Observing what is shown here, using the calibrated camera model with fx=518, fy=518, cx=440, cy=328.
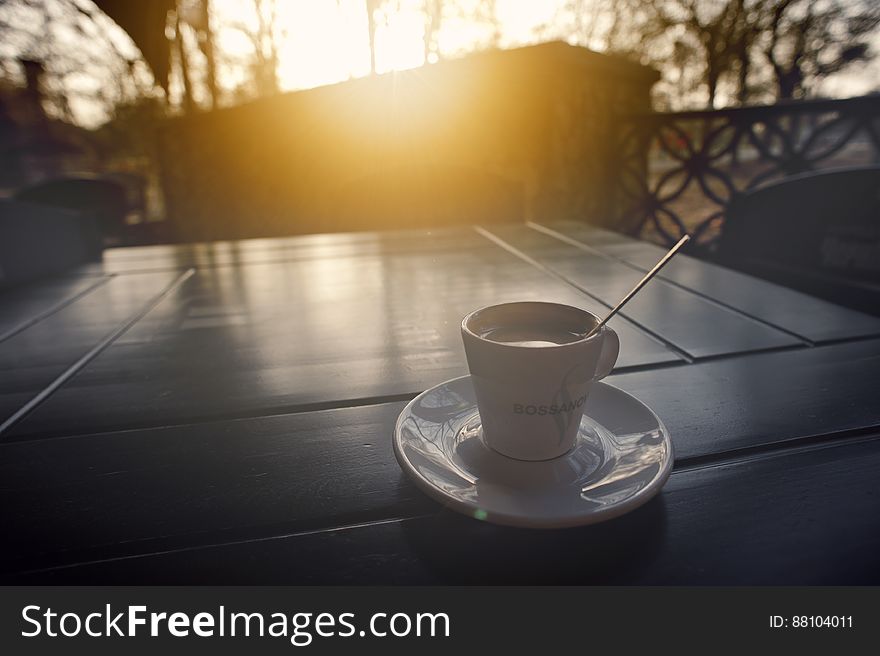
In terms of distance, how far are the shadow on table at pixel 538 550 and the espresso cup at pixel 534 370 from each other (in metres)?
0.07

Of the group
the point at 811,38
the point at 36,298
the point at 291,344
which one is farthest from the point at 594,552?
the point at 811,38

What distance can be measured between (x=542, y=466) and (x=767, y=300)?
2.33ft

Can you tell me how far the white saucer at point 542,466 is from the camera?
0.35m

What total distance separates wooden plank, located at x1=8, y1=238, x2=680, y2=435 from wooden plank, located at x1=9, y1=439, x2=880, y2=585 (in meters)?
0.23

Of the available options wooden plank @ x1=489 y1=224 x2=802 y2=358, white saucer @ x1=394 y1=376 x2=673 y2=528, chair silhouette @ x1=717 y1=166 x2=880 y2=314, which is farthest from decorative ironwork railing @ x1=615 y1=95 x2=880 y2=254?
white saucer @ x1=394 y1=376 x2=673 y2=528

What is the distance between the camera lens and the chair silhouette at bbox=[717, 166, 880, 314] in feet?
4.53

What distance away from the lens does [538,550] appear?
0.34 meters

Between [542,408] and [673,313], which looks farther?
[673,313]

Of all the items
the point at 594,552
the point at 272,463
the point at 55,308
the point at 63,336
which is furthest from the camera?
the point at 55,308

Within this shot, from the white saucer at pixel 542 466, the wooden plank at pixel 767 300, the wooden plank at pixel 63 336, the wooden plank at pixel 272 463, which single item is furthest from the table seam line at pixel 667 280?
the wooden plank at pixel 63 336

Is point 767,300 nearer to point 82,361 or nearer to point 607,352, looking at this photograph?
point 607,352

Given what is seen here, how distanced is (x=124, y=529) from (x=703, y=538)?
0.41m

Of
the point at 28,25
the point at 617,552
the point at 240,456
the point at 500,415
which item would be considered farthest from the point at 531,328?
the point at 28,25

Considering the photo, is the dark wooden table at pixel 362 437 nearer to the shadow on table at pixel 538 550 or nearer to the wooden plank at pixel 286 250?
the shadow on table at pixel 538 550
